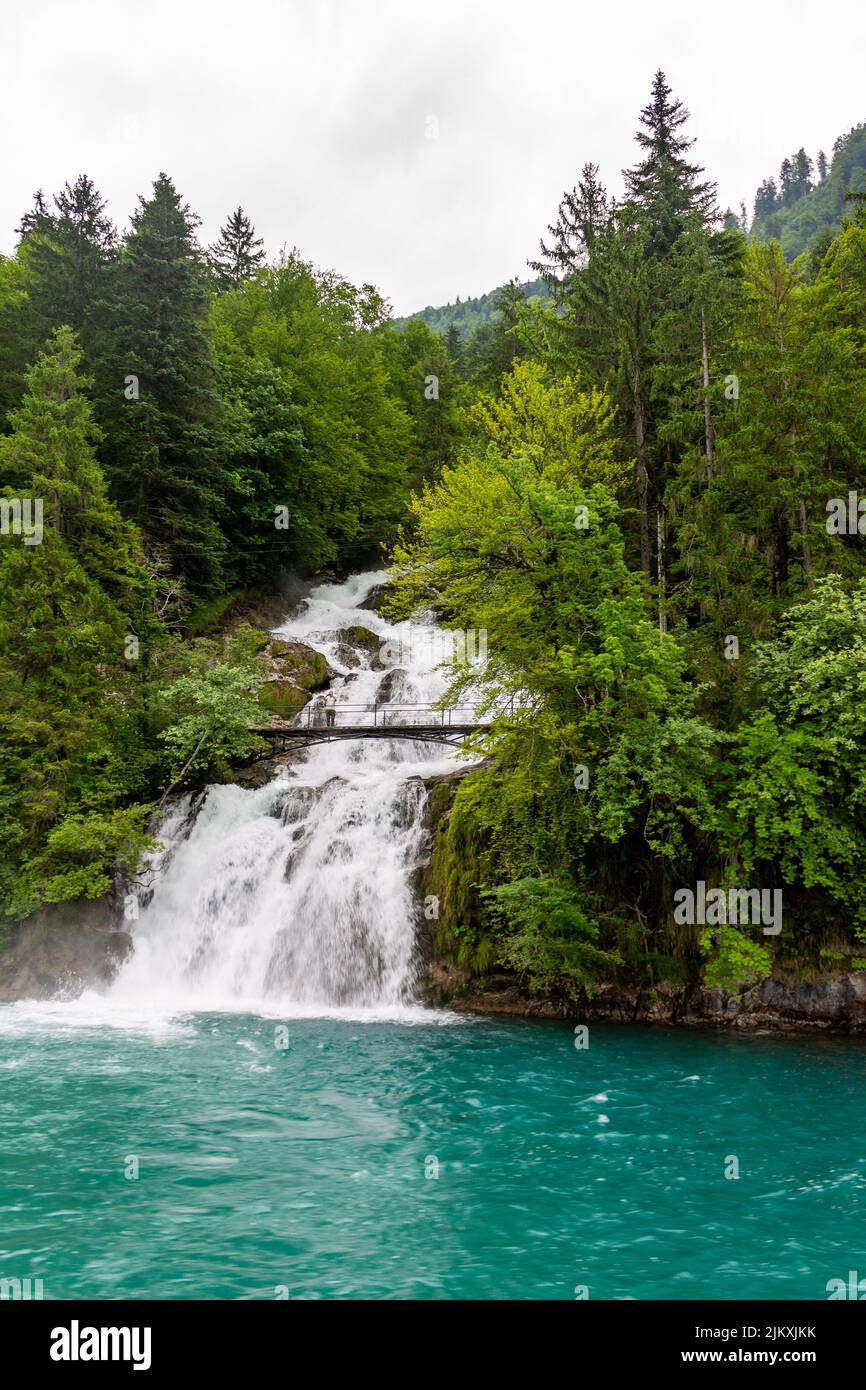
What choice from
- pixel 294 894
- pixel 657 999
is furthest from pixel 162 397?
pixel 657 999

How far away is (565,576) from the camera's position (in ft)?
58.9

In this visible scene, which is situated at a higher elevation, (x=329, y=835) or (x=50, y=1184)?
(x=329, y=835)

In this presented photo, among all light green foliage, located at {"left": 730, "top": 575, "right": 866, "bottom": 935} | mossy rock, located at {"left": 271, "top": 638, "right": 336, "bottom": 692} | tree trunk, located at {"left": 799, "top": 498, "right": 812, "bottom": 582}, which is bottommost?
light green foliage, located at {"left": 730, "top": 575, "right": 866, "bottom": 935}

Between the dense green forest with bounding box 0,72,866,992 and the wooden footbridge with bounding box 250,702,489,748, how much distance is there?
1943 millimetres

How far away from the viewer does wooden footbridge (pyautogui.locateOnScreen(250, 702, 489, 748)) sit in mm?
25500

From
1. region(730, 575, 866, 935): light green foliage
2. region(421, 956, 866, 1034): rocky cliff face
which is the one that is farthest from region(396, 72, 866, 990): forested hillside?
region(421, 956, 866, 1034): rocky cliff face

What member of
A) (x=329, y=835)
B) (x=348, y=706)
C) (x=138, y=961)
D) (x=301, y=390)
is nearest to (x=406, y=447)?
(x=301, y=390)

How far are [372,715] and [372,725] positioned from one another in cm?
A: 187

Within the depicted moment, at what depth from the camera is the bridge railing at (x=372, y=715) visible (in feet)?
93.4

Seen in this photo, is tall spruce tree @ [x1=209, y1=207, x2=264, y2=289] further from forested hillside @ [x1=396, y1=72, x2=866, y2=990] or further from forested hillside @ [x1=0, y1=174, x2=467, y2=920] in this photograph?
forested hillside @ [x1=396, y1=72, x2=866, y2=990]

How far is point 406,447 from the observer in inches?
1933

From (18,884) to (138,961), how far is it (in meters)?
3.54

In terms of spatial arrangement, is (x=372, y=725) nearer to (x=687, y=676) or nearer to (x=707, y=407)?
(x=687, y=676)
